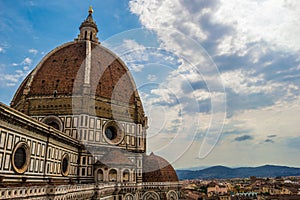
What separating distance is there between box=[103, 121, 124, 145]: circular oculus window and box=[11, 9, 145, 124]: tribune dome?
1007 mm

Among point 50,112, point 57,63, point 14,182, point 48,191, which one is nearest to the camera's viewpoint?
point 48,191

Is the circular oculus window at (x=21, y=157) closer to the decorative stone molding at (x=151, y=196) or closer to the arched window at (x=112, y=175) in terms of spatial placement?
the arched window at (x=112, y=175)

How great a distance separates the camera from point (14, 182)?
17484 mm

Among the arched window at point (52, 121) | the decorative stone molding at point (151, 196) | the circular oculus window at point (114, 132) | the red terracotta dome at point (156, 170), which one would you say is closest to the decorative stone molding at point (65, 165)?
the arched window at point (52, 121)

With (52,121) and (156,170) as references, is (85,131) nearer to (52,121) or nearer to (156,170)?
(52,121)

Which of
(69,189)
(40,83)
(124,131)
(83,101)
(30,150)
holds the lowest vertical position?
(69,189)

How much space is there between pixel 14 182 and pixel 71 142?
925cm

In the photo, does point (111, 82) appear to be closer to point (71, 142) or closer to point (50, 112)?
point (50, 112)

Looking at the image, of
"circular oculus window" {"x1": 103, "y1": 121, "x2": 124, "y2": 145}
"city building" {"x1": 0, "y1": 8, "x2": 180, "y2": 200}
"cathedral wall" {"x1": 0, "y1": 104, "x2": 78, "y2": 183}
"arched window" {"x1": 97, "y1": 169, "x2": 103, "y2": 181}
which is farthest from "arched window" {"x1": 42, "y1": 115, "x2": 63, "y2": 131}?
"arched window" {"x1": 97, "y1": 169, "x2": 103, "y2": 181}

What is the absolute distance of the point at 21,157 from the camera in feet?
60.4

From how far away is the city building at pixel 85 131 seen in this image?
19.9 m

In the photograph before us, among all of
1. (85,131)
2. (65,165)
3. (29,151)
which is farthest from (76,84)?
(29,151)

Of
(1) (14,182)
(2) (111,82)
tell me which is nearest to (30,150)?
(1) (14,182)

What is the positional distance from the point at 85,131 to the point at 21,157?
1152 centimetres
